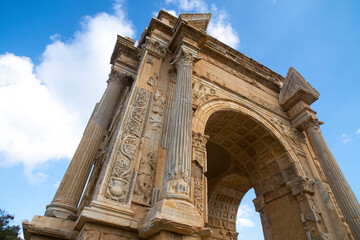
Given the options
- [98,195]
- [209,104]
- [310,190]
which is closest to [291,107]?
[310,190]

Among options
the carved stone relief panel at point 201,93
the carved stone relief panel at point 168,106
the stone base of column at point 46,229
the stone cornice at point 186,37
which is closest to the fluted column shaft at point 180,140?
the carved stone relief panel at point 168,106

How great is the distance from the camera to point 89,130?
7.11 m

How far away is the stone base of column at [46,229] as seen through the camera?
4.47 m

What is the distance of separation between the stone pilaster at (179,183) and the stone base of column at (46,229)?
1827mm

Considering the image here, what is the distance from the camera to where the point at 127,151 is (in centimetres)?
509

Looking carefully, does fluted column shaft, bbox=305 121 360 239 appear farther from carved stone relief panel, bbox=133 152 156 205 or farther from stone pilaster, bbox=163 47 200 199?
carved stone relief panel, bbox=133 152 156 205

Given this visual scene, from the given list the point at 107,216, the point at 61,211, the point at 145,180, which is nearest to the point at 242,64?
the point at 145,180

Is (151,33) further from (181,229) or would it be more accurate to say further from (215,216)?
(215,216)

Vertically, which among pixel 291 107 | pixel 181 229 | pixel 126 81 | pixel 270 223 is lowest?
pixel 181 229

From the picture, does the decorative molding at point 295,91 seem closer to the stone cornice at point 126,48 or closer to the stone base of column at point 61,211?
the stone cornice at point 126,48

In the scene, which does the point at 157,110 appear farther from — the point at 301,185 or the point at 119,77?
the point at 301,185

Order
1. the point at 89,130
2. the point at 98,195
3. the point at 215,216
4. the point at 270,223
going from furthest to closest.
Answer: the point at 215,216
the point at 270,223
the point at 89,130
the point at 98,195

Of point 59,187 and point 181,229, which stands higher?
point 59,187

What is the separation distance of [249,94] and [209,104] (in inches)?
114
